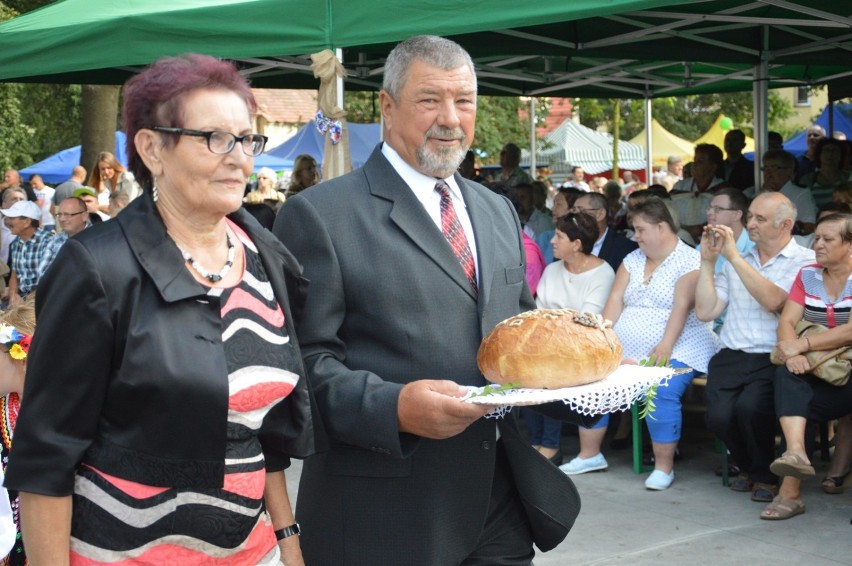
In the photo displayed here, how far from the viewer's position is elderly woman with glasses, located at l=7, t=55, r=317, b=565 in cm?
205

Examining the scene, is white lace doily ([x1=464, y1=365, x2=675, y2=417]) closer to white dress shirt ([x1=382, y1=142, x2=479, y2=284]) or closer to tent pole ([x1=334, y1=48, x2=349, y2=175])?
white dress shirt ([x1=382, y1=142, x2=479, y2=284])

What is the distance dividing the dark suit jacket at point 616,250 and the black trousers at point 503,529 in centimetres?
552

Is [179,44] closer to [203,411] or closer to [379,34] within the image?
[379,34]

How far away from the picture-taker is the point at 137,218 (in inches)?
85.7

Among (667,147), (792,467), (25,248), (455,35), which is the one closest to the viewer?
(792,467)

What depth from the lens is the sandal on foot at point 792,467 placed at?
20.1 ft

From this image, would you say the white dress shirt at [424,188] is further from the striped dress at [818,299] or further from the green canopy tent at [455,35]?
the striped dress at [818,299]

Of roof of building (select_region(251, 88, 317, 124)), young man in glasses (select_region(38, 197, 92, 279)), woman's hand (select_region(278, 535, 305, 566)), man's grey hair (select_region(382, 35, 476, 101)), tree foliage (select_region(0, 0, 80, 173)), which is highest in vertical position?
roof of building (select_region(251, 88, 317, 124))

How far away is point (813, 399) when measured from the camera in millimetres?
6363

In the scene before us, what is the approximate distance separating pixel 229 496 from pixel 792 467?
4675 millimetres

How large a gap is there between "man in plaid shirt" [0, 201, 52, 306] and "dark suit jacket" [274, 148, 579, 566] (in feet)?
27.7

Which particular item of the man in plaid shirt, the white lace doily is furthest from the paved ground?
the man in plaid shirt

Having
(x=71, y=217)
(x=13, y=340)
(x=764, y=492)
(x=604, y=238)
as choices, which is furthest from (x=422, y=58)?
(x=71, y=217)

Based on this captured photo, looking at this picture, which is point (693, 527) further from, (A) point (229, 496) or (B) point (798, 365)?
(A) point (229, 496)
